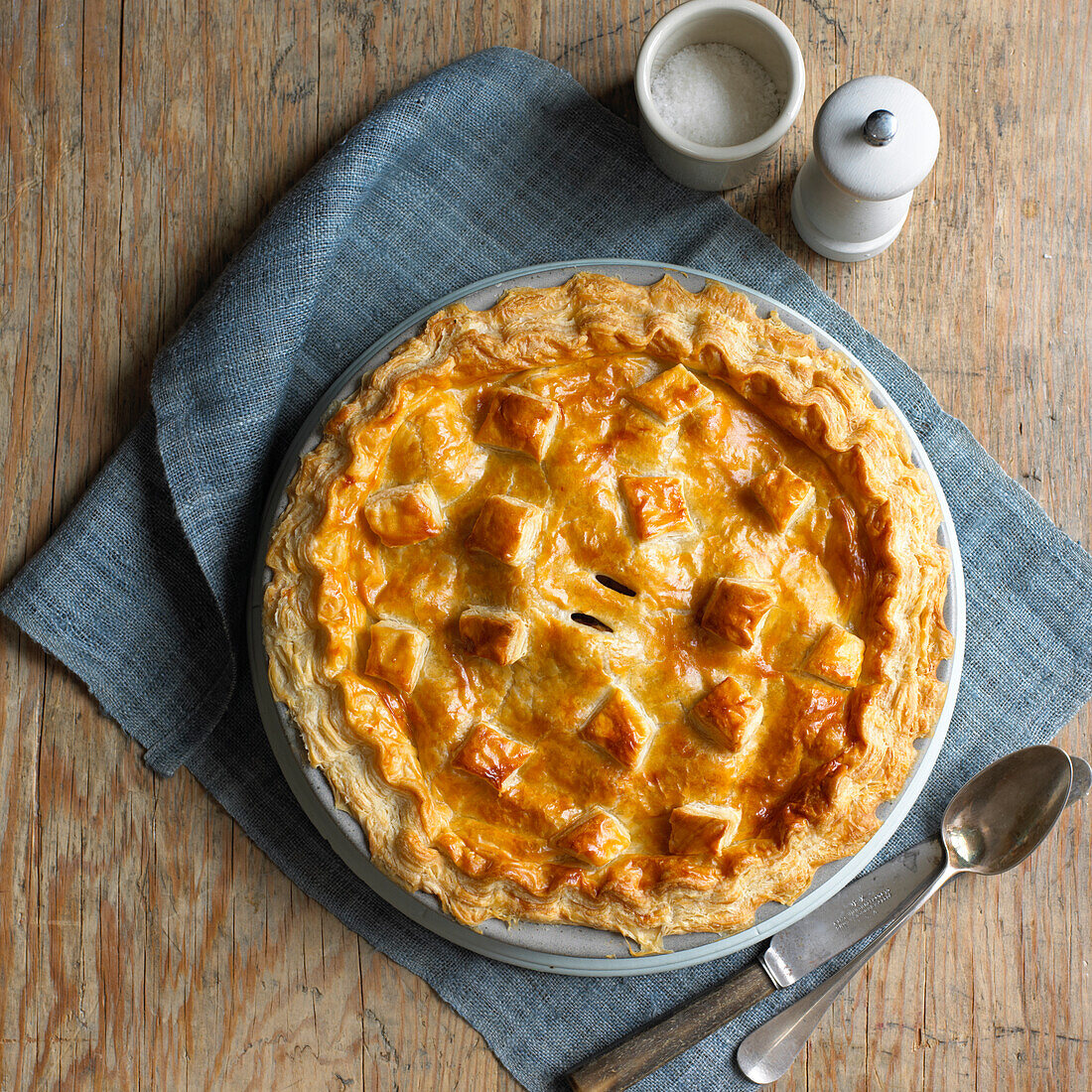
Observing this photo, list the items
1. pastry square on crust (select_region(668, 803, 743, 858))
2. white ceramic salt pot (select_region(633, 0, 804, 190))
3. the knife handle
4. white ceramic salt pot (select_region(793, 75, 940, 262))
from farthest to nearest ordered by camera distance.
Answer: the knife handle → white ceramic salt pot (select_region(633, 0, 804, 190)) → white ceramic salt pot (select_region(793, 75, 940, 262)) → pastry square on crust (select_region(668, 803, 743, 858))

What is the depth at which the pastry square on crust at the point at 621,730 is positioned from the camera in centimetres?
240

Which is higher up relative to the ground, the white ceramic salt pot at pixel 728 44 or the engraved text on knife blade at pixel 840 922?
the white ceramic salt pot at pixel 728 44

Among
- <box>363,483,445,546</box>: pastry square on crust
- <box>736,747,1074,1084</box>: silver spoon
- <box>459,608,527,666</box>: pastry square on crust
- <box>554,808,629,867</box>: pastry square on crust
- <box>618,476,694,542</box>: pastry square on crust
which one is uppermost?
<box>618,476,694,542</box>: pastry square on crust

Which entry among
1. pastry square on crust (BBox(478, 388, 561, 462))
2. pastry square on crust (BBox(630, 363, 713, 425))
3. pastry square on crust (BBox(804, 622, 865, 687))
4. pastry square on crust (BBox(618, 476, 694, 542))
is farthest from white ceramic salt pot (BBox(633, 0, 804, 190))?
pastry square on crust (BBox(804, 622, 865, 687))

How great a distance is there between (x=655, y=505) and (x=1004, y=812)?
4.84 ft

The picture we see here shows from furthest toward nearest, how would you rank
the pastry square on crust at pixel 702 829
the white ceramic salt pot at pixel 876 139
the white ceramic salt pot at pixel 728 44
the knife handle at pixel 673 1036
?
1. the knife handle at pixel 673 1036
2. the white ceramic salt pot at pixel 728 44
3. the white ceramic salt pot at pixel 876 139
4. the pastry square on crust at pixel 702 829

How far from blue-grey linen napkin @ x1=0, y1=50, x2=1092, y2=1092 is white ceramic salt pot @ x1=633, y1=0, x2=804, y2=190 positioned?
9.0 inches

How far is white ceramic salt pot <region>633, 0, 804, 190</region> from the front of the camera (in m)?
2.57

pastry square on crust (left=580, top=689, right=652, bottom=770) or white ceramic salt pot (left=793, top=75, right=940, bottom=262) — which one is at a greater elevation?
white ceramic salt pot (left=793, top=75, right=940, bottom=262)

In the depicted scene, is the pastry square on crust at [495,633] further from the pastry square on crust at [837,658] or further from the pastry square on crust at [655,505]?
the pastry square on crust at [837,658]

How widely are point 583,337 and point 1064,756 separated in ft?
6.25

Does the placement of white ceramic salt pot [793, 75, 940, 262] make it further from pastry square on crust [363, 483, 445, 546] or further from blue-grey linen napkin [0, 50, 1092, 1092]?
pastry square on crust [363, 483, 445, 546]

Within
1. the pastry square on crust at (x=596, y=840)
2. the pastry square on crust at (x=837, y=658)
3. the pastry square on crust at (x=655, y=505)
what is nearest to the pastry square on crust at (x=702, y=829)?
the pastry square on crust at (x=596, y=840)

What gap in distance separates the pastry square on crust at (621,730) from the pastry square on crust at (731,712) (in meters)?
0.17
